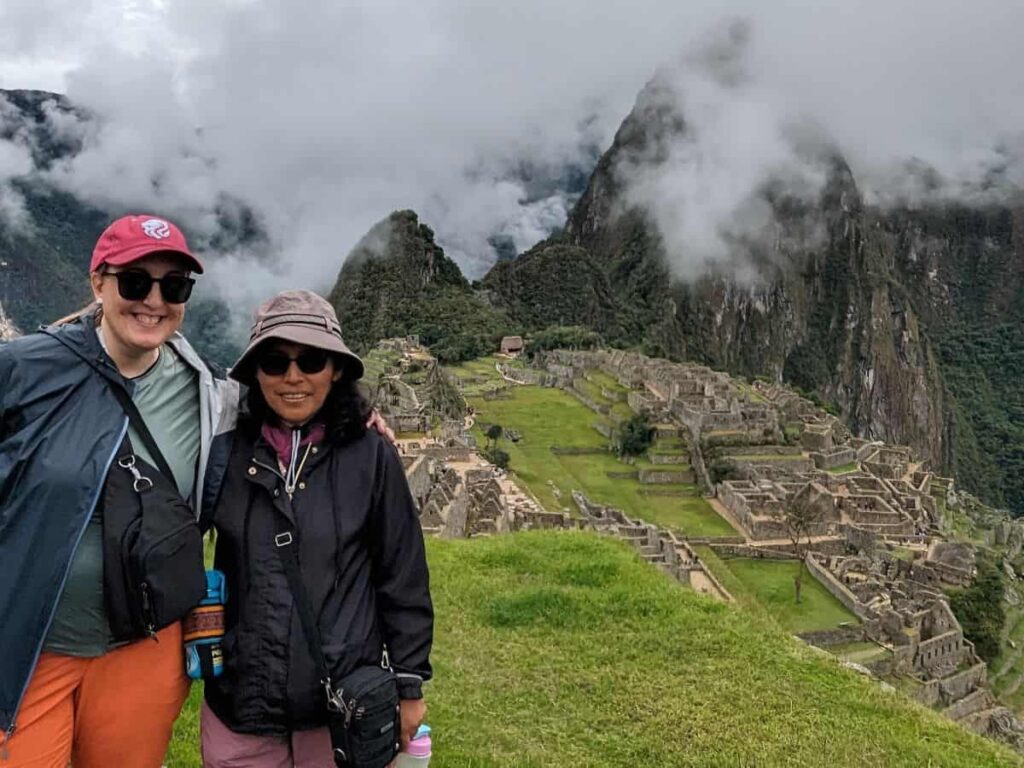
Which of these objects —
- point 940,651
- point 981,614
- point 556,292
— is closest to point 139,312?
point 940,651

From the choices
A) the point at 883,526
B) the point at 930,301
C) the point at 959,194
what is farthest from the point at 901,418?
the point at 883,526

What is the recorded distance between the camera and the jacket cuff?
7.83 feet

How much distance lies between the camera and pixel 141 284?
229 centimetres

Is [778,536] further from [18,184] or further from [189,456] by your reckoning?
[189,456]

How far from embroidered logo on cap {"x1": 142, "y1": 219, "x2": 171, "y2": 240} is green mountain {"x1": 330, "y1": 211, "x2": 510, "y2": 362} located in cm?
5319

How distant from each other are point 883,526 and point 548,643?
2163 cm

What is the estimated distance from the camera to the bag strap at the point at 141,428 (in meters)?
2.27

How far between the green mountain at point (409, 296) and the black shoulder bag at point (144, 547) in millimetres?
53298

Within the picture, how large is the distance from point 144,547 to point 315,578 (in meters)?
0.44

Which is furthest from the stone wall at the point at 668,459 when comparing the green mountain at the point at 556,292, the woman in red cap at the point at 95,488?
the green mountain at the point at 556,292

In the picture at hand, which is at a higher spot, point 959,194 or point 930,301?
point 959,194

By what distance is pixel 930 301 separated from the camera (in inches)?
5226

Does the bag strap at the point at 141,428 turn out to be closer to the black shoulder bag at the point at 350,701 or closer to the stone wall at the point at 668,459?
the black shoulder bag at the point at 350,701

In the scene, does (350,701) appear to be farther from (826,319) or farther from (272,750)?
(826,319)
